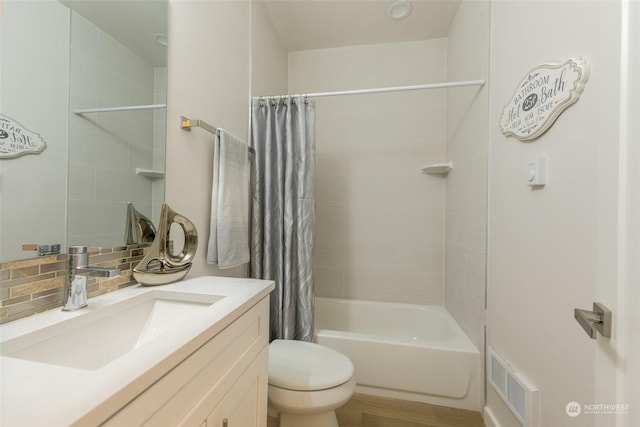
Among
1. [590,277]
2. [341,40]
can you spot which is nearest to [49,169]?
[590,277]

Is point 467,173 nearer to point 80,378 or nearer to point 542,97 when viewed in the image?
point 542,97

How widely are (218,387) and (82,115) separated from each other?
848 mm

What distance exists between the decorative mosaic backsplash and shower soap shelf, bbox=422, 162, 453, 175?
202 centimetres

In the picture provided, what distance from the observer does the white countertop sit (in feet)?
1.05

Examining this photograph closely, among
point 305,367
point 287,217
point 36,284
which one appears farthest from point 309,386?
point 36,284

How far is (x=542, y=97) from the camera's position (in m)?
0.92

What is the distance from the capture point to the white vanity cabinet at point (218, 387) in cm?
44

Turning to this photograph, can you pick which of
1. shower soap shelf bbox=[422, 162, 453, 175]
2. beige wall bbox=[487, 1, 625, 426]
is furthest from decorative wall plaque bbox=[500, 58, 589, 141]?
shower soap shelf bbox=[422, 162, 453, 175]

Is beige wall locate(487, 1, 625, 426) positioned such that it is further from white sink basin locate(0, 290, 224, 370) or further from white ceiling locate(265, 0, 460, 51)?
white sink basin locate(0, 290, 224, 370)

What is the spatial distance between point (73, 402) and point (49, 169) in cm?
63

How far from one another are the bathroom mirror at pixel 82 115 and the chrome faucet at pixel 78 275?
5 cm

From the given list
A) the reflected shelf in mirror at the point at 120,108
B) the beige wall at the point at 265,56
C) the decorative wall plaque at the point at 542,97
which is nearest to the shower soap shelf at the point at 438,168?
the decorative wall plaque at the point at 542,97

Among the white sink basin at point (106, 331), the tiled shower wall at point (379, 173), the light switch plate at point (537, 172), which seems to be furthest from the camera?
the tiled shower wall at point (379, 173)

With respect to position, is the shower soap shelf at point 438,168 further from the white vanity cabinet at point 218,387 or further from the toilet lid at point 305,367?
the white vanity cabinet at point 218,387
